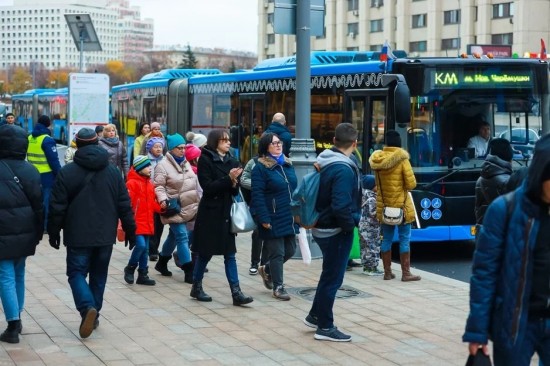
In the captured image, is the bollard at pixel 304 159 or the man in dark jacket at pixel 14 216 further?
the bollard at pixel 304 159

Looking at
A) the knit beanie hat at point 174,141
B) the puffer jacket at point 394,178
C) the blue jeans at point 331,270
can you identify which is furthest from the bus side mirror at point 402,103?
the blue jeans at point 331,270

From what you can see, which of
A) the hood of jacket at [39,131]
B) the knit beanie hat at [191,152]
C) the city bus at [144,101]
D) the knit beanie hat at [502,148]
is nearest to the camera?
the knit beanie hat at [502,148]

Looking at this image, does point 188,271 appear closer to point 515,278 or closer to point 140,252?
point 140,252

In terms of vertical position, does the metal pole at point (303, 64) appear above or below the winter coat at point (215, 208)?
above

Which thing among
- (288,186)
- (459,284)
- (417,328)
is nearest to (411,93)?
(459,284)

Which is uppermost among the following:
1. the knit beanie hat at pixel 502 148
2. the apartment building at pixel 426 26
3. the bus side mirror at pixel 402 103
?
the apartment building at pixel 426 26

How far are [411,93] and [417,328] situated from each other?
577 cm

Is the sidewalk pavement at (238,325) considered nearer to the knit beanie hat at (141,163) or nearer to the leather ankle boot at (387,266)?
the leather ankle boot at (387,266)

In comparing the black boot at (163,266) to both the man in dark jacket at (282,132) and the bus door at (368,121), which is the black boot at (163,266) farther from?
the bus door at (368,121)

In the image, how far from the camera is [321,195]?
834 cm

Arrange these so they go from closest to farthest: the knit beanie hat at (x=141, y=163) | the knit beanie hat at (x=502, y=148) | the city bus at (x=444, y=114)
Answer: the knit beanie hat at (x=502, y=148), the knit beanie hat at (x=141, y=163), the city bus at (x=444, y=114)

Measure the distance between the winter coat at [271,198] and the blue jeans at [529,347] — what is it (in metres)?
5.13

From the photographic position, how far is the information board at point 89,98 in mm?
28011

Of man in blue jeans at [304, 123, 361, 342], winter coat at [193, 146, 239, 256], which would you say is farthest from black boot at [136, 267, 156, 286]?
man in blue jeans at [304, 123, 361, 342]
